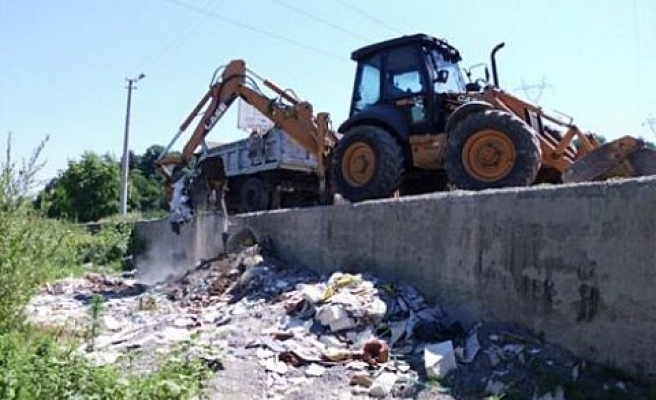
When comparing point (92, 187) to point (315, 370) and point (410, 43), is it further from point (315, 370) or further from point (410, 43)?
point (315, 370)

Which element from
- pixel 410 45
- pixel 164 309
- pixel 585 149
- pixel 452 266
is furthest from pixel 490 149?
pixel 164 309

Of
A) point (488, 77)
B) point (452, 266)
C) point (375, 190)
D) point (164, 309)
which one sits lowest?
point (164, 309)

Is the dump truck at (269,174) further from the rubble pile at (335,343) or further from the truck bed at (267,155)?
the rubble pile at (335,343)

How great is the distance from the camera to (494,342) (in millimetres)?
4676

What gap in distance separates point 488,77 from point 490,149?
1.52 m

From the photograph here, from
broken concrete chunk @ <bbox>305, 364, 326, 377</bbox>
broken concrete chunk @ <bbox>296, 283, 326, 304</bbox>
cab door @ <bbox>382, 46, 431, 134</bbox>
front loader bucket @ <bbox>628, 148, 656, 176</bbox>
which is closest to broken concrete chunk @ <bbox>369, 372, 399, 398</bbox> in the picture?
broken concrete chunk @ <bbox>305, 364, 326, 377</bbox>

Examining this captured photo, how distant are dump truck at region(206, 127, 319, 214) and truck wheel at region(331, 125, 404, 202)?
11.5 ft

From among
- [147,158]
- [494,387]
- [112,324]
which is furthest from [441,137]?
[147,158]

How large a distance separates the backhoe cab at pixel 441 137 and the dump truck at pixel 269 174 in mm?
3509

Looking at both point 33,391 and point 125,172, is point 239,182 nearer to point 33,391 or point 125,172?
point 33,391

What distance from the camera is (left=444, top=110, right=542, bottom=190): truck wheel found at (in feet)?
19.4

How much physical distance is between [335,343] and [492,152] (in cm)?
242

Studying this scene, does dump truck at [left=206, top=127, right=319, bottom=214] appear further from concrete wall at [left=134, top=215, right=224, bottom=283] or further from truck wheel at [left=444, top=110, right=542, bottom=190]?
truck wheel at [left=444, top=110, right=542, bottom=190]

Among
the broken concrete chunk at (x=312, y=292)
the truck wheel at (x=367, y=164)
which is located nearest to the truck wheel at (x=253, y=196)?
the truck wheel at (x=367, y=164)
